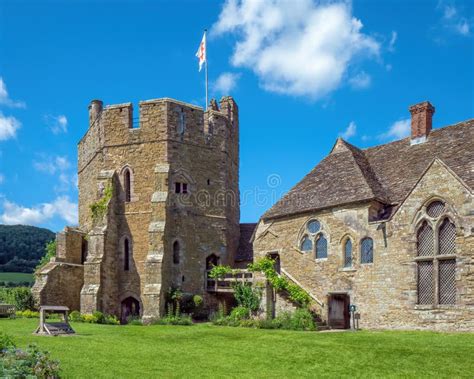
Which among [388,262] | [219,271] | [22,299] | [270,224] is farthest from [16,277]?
[388,262]

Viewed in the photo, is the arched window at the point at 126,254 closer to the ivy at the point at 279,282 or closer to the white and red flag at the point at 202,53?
the ivy at the point at 279,282

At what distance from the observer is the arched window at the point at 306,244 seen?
28.7m

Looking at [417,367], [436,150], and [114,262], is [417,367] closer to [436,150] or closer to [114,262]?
[436,150]

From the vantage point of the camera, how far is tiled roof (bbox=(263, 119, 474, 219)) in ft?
85.6

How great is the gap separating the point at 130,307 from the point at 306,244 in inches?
463

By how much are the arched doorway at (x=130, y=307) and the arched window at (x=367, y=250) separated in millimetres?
14168

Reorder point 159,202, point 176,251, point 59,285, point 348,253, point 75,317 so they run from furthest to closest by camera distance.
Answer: point 176,251 → point 59,285 → point 159,202 → point 75,317 → point 348,253

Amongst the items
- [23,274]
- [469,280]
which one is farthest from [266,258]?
[23,274]

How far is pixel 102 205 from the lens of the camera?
3359 centimetres

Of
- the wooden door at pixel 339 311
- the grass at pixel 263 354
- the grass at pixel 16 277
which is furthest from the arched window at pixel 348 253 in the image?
the grass at pixel 16 277

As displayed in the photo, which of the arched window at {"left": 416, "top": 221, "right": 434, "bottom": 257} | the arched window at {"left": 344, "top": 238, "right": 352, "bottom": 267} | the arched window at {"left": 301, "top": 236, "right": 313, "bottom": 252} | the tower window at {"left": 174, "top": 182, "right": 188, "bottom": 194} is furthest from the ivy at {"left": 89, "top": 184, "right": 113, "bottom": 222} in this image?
the arched window at {"left": 416, "top": 221, "right": 434, "bottom": 257}

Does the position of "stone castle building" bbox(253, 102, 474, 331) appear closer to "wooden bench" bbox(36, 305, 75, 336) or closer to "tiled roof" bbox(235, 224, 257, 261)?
"tiled roof" bbox(235, 224, 257, 261)

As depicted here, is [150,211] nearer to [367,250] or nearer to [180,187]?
[180,187]

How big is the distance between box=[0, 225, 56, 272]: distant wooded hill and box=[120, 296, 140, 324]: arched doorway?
43.7 m
